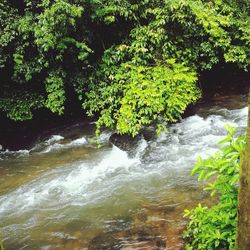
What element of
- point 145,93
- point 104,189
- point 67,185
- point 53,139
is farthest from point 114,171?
point 53,139

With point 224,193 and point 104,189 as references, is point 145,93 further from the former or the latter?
point 224,193

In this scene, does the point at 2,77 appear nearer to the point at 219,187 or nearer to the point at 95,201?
the point at 95,201

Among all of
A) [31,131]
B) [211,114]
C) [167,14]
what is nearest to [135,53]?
[167,14]

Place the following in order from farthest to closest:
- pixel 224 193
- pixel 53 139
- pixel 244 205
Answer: pixel 53 139 < pixel 224 193 < pixel 244 205

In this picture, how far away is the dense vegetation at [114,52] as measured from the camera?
6879 mm

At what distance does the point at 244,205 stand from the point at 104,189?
4.38 m

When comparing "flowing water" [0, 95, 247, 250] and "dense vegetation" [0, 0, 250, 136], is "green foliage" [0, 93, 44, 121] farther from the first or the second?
"flowing water" [0, 95, 247, 250]

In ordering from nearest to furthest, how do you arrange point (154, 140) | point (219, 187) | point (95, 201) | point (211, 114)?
1. point (219, 187)
2. point (95, 201)
3. point (154, 140)
4. point (211, 114)

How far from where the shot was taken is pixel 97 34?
26.6 feet

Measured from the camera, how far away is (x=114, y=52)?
7.63m

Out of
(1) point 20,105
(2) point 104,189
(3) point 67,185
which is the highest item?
(1) point 20,105

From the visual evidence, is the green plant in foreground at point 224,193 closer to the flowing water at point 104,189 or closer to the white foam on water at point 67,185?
the flowing water at point 104,189

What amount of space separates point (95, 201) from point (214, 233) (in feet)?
10.1

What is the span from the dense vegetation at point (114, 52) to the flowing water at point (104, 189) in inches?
33.2
